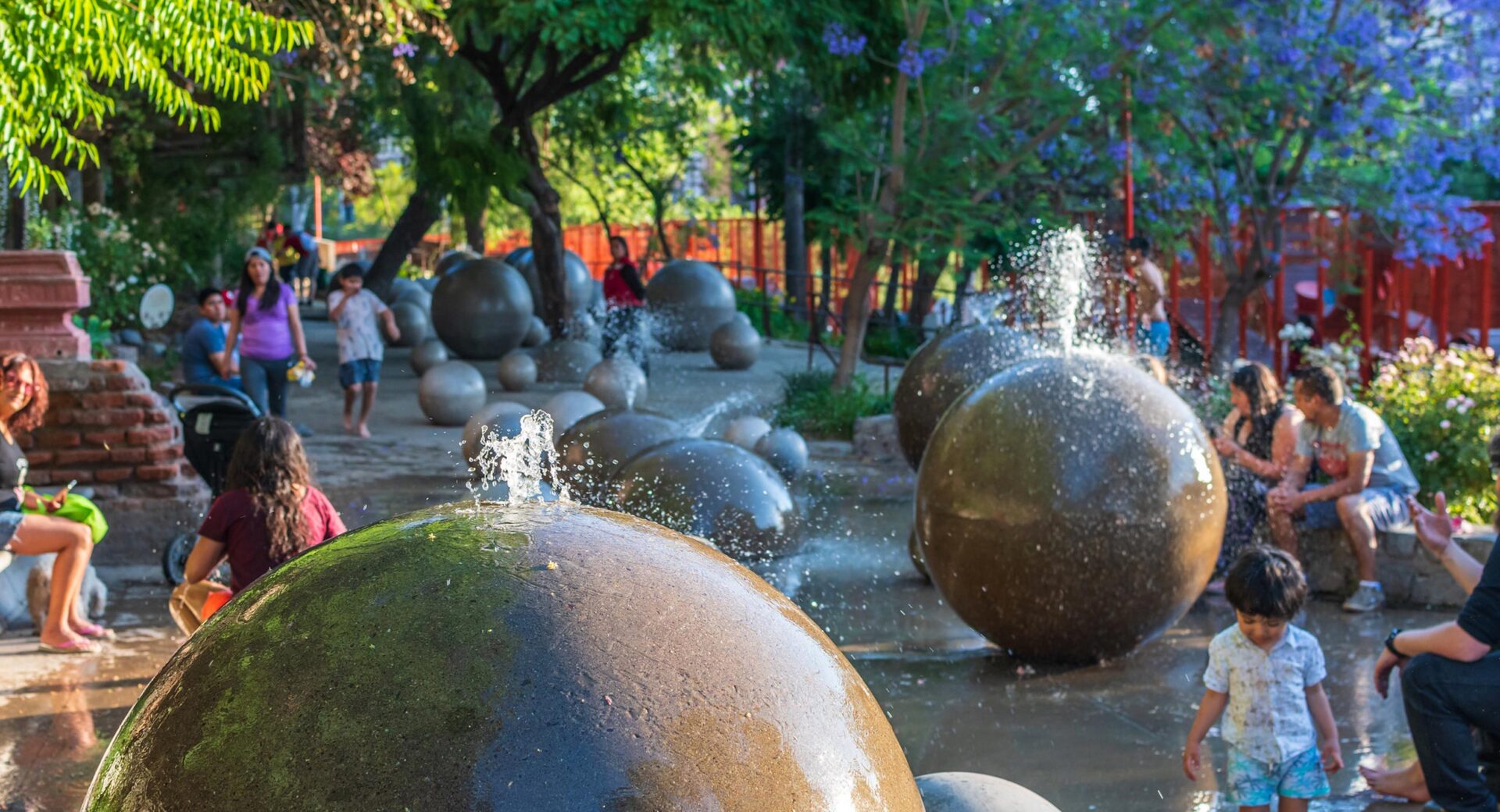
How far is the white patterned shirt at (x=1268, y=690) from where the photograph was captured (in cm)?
487

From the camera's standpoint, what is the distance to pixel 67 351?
31.2 feet

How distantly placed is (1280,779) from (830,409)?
1046 centimetres

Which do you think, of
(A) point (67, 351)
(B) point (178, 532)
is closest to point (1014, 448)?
(B) point (178, 532)

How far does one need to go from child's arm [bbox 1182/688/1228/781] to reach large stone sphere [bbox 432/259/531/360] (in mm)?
16534

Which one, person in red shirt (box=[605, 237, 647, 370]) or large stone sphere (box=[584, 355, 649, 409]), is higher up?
person in red shirt (box=[605, 237, 647, 370])

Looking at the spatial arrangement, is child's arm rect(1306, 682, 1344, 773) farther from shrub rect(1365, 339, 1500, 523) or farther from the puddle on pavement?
shrub rect(1365, 339, 1500, 523)

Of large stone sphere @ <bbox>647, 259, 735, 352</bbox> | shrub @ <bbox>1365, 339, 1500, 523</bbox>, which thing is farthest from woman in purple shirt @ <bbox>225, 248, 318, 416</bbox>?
large stone sphere @ <bbox>647, 259, 735, 352</bbox>

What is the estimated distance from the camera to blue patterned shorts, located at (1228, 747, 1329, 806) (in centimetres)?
486

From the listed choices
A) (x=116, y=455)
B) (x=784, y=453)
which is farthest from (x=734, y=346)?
(x=116, y=455)

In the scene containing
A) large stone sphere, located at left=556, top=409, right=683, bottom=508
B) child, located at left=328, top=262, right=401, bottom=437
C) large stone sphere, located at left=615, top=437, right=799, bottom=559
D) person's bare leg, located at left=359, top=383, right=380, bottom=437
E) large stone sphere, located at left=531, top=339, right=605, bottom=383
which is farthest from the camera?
large stone sphere, located at left=531, top=339, right=605, bottom=383

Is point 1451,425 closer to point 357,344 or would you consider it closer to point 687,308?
point 357,344

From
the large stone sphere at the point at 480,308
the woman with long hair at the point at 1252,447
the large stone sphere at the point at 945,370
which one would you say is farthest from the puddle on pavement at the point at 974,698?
the large stone sphere at the point at 480,308

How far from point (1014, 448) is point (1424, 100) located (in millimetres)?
10432

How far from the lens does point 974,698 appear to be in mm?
6398
